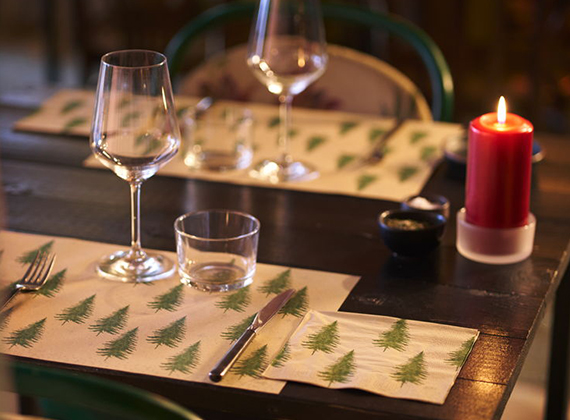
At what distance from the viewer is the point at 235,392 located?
0.83 m

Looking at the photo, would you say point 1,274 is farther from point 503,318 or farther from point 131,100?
point 503,318

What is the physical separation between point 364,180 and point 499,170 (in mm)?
320

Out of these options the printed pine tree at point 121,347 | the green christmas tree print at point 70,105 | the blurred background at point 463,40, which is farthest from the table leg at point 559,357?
the blurred background at point 463,40

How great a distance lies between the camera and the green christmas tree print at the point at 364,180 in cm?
137

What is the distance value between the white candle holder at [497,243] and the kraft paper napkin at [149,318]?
6.5 inches

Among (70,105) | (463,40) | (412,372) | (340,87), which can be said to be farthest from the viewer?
(463,40)

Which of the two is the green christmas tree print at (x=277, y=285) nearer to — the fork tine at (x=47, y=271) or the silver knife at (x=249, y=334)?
the silver knife at (x=249, y=334)

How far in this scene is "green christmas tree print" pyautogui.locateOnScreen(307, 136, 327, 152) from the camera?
154 cm

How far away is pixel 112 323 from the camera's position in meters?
0.96

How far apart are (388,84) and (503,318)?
35.7 inches

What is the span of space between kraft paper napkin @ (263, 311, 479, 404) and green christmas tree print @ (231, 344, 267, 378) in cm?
1

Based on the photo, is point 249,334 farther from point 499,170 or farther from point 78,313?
point 499,170

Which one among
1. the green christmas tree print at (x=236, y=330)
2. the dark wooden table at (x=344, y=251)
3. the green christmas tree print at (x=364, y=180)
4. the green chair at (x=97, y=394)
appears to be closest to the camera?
the green chair at (x=97, y=394)

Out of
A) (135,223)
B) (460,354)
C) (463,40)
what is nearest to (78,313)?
(135,223)
